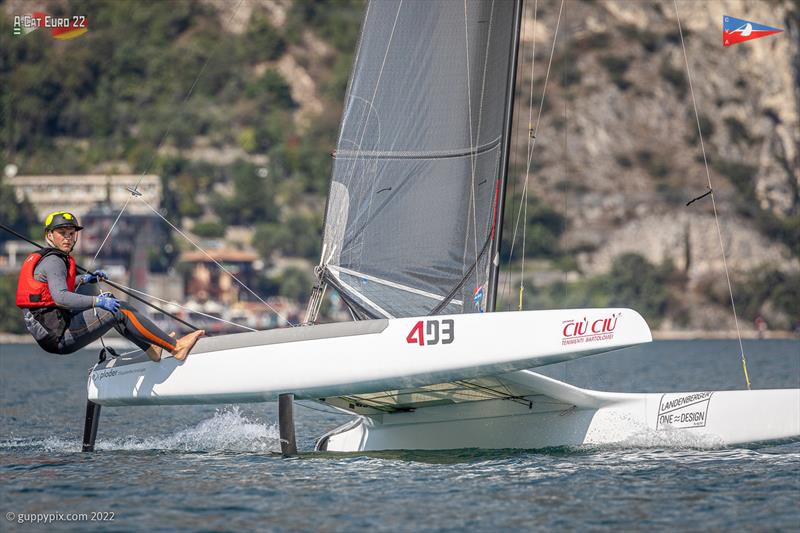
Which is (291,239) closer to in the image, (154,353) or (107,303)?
(154,353)

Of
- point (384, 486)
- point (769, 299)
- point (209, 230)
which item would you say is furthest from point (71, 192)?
point (384, 486)

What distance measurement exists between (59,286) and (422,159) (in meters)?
3.57

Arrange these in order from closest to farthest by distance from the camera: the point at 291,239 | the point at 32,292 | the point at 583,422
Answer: the point at 32,292 < the point at 583,422 < the point at 291,239

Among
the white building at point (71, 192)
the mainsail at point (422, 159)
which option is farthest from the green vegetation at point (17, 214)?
the mainsail at point (422, 159)

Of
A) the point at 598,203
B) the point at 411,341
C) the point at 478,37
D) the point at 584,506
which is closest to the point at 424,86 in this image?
the point at 478,37

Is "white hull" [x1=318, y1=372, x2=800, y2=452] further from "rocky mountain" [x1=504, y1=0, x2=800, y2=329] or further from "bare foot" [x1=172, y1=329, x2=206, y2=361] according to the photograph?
"rocky mountain" [x1=504, y1=0, x2=800, y2=329]

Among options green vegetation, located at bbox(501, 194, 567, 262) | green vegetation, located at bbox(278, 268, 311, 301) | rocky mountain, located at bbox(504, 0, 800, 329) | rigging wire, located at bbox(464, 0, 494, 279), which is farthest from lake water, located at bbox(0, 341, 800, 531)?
green vegetation, located at bbox(501, 194, 567, 262)

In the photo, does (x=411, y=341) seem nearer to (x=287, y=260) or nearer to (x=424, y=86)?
(x=424, y=86)

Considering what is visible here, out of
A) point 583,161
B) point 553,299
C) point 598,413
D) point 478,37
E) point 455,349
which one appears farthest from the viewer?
point 583,161

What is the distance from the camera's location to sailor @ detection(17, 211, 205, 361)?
33.3ft

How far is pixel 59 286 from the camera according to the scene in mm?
10141

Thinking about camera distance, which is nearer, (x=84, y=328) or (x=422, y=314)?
(x=84, y=328)

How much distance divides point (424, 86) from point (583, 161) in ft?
269

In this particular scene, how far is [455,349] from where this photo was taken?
9.56 metres
